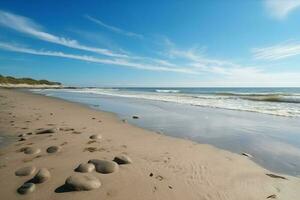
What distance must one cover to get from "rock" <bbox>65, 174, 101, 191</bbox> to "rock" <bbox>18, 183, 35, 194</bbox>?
1.53 feet

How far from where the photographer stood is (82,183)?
3.54 meters

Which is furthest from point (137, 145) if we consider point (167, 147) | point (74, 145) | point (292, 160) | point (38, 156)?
point (292, 160)

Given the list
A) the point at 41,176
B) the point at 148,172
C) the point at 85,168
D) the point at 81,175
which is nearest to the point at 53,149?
the point at 85,168

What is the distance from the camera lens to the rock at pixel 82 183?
3.48 m

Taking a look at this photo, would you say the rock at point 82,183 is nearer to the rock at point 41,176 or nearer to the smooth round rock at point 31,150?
the rock at point 41,176

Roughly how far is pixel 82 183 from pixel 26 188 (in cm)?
76

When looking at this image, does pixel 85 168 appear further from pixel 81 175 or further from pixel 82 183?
pixel 82 183

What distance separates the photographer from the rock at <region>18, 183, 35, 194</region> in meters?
3.34

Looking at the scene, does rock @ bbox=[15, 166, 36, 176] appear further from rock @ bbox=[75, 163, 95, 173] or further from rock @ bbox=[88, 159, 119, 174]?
rock @ bbox=[88, 159, 119, 174]

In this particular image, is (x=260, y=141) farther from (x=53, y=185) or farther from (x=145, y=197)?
(x=53, y=185)

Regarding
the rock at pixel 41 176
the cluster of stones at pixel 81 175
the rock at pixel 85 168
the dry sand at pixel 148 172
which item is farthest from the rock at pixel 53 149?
the rock at pixel 41 176

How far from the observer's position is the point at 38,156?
195 inches

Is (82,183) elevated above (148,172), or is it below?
above

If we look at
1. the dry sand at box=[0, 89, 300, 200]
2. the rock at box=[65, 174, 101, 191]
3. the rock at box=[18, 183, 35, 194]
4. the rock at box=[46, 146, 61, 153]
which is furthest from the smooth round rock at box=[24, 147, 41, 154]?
the rock at box=[65, 174, 101, 191]
